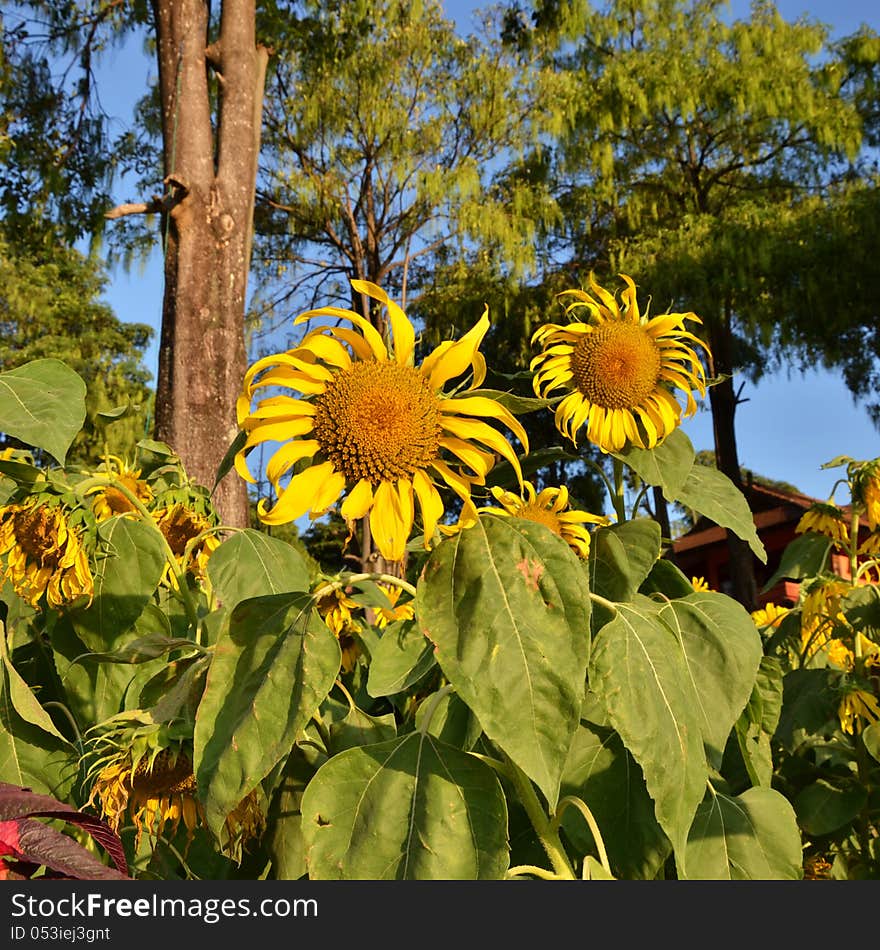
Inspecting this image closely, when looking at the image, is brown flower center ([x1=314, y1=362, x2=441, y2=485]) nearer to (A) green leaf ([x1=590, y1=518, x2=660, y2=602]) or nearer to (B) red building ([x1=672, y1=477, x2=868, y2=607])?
(A) green leaf ([x1=590, y1=518, x2=660, y2=602])

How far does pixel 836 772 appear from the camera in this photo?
1.60 metres

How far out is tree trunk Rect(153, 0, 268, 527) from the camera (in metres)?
3.66

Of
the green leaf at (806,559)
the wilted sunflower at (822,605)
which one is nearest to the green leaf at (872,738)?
the wilted sunflower at (822,605)

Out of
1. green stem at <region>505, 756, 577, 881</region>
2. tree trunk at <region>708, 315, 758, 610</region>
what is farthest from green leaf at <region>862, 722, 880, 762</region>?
tree trunk at <region>708, 315, 758, 610</region>

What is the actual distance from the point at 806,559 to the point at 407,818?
1190 millimetres

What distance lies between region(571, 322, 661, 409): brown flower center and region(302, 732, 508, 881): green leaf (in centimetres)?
60

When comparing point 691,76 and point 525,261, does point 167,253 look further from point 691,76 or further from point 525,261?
point 691,76

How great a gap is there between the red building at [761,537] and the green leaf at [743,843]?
9910 millimetres

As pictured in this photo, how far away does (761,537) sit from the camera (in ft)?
42.8

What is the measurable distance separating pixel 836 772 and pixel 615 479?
0.75m

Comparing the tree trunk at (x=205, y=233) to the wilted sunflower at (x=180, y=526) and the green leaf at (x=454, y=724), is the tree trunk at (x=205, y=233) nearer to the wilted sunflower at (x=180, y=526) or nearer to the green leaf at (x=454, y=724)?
the wilted sunflower at (x=180, y=526)

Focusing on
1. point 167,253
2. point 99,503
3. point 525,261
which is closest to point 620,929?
point 99,503

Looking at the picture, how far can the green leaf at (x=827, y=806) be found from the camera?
132cm

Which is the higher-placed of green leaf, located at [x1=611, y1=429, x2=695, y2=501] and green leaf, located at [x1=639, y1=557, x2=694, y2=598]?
green leaf, located at [x1=611, y1=429, x2=695, y2=501]
